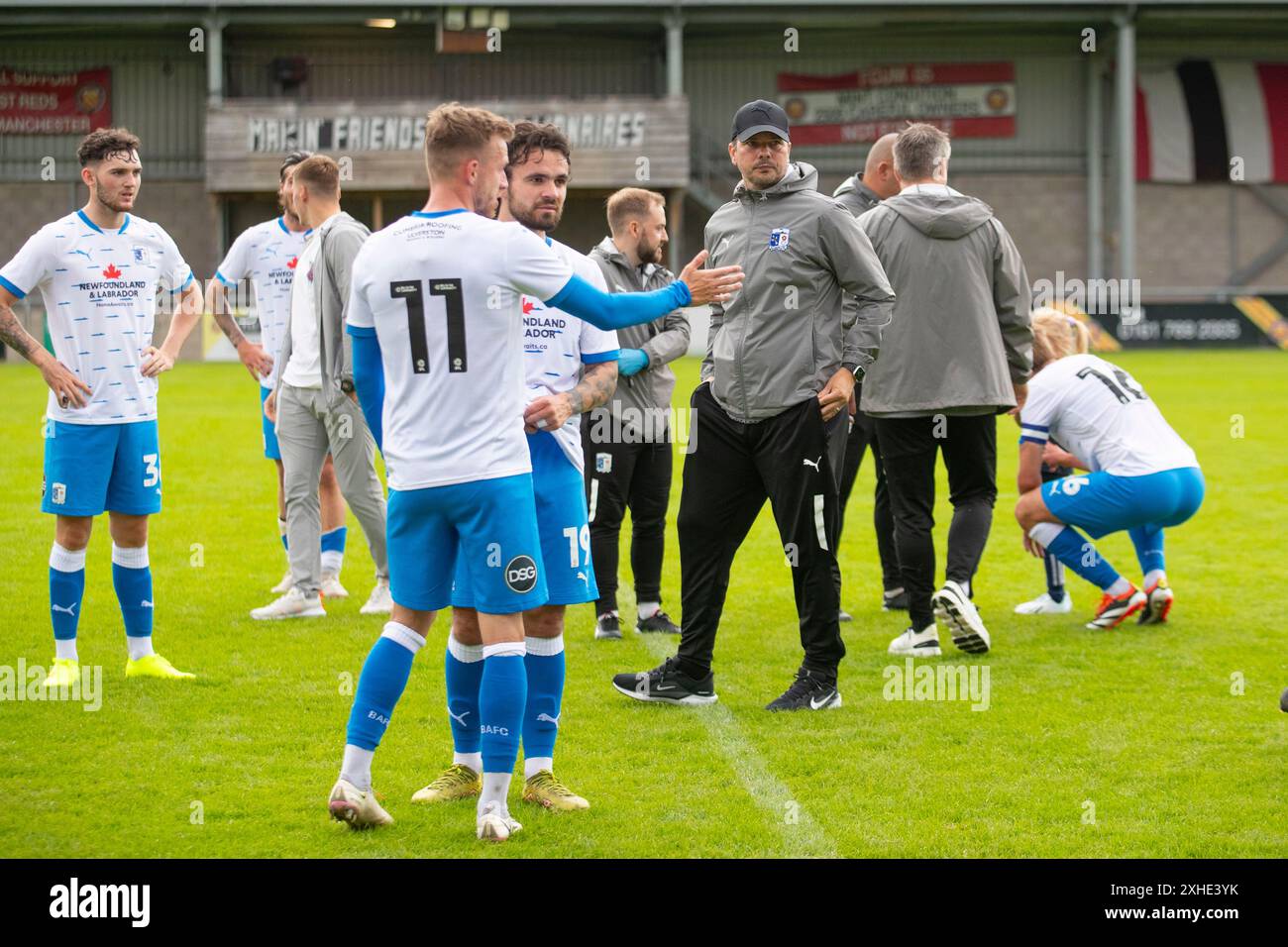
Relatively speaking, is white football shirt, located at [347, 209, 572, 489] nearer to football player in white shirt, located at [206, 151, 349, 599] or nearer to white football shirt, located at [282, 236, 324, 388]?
white football shirt, located at [282, 236, 324, 388]

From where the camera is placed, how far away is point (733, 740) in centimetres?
569

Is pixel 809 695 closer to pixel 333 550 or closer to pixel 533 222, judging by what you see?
pixel 533 222

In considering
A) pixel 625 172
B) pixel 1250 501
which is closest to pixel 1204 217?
pixel 625 172

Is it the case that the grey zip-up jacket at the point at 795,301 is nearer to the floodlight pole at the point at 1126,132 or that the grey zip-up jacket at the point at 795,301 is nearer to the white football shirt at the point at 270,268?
the white football shirt at the point at 270,268

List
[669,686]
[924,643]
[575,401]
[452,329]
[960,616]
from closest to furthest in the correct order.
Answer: [452,329]
[575,401]
[669,686]
[960,616]
[924,643]

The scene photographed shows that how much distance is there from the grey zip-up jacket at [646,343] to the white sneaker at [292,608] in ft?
6.34

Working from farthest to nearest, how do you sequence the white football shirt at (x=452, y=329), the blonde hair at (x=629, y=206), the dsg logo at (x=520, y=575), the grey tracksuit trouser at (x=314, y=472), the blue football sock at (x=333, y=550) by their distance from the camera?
1. the blue football sock at (x=333, y=550)
2. the grey tracksuit trouser at (x=314, y=472)
3. the blonde hair at (x=629, y=206)
4. the dsg logo at (x=520, y=575)
5. the white football shirt at (x=452, y=329)

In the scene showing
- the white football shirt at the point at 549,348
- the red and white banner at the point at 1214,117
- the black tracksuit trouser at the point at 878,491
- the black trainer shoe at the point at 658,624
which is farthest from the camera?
the red and white banner at the point at 1214,117

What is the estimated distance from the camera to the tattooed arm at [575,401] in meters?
4.86

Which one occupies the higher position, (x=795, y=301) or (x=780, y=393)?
(x=795, y=301)

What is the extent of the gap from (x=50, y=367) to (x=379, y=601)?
2.42m

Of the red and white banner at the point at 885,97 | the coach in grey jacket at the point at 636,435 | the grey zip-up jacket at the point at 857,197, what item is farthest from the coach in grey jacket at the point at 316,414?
the red and white banner at the point at 885,97

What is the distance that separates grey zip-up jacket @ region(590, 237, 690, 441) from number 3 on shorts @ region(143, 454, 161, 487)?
220 cm

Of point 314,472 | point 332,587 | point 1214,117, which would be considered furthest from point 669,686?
point 1214,117
